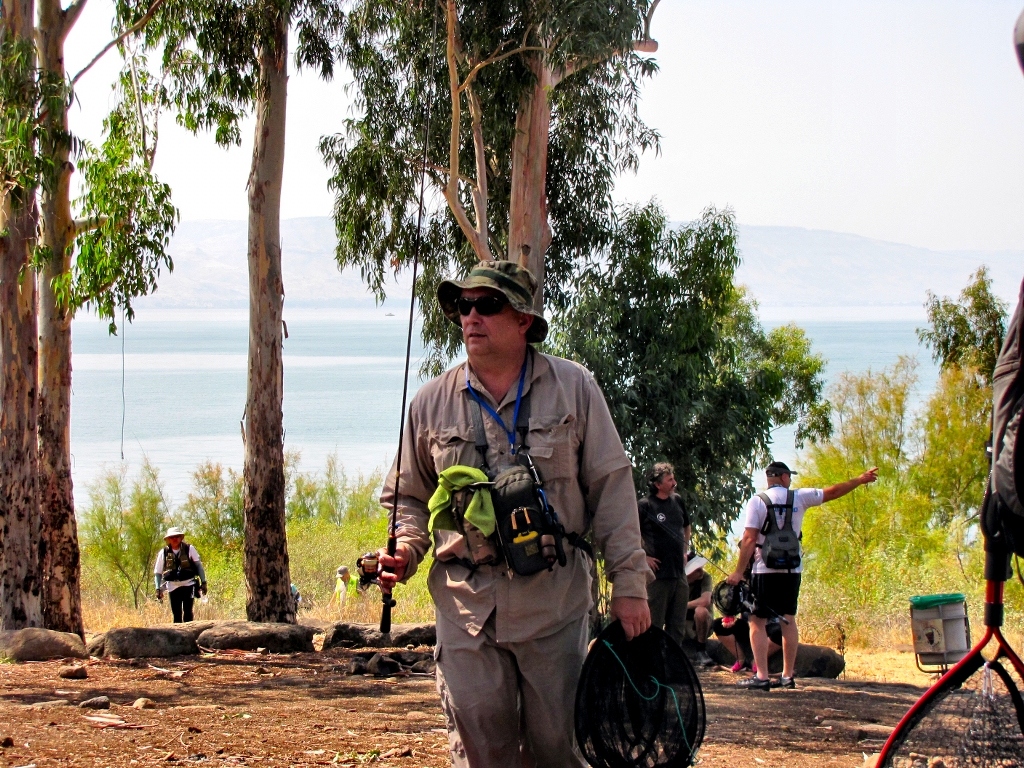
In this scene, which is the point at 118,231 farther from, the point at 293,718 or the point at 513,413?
the point at 513,413

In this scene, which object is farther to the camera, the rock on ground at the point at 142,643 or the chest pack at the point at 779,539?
the rock on ground at the point at 142,643

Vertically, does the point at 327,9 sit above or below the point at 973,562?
above

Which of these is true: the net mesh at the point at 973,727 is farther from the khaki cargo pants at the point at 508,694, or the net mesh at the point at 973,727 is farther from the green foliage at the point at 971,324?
the green foliage at the point at 971,324

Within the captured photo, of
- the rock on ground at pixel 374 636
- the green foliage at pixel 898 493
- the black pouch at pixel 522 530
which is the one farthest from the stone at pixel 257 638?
the green foliage at pixel 898 493

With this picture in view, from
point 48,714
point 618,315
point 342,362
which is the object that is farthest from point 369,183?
point 342,362

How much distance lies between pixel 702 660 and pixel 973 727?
7935 mm

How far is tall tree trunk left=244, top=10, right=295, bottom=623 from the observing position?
13.2 meters

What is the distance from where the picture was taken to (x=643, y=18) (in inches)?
561

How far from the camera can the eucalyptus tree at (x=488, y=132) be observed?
1382 cm

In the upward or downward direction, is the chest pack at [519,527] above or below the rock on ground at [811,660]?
above

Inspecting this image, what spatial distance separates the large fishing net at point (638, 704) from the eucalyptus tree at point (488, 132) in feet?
33.8

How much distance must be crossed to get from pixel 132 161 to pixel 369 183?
406 cm

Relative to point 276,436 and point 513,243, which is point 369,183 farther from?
point 276,436

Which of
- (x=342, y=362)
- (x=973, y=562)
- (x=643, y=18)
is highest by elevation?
(x=342, y=362)
